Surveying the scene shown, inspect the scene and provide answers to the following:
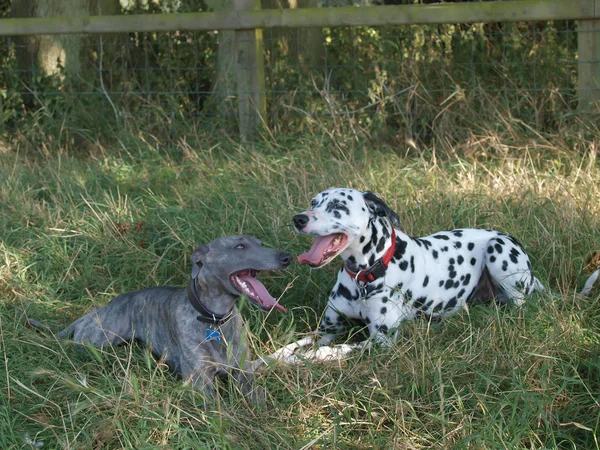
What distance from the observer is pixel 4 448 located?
143 inches

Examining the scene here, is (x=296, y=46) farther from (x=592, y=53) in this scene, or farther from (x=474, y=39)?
(x=592, y=53)

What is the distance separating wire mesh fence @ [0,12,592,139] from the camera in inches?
321

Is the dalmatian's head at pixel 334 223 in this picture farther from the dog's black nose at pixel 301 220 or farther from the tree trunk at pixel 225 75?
the tree trunk at pixel 225 75

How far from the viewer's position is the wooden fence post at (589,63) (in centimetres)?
723

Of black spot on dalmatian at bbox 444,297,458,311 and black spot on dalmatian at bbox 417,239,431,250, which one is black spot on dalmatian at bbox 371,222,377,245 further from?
black spot on dalmatian at bbox 444,297,458,311

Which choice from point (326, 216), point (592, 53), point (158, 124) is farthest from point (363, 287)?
point (158, 124)

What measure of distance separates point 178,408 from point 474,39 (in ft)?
21.0

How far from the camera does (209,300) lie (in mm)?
4352

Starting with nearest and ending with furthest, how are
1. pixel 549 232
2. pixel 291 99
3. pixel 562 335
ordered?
pixel 562 335 → pixel 549 232 → pixel 291 99

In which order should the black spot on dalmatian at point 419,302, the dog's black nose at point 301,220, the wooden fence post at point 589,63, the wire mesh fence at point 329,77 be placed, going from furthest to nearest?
1. the wire mesh fence at point 329,77
2. the wooden fence post at point 589,63
3. the black spot on dalmatian at point 419,302
4. the dog's black nose at point 301,220

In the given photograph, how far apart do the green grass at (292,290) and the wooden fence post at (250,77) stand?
28 cm

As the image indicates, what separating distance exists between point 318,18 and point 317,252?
11.9ft

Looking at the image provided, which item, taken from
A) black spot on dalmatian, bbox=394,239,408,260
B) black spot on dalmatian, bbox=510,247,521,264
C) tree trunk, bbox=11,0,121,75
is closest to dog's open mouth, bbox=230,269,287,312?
black spot on dalmatian, bbox=394,239,408,260

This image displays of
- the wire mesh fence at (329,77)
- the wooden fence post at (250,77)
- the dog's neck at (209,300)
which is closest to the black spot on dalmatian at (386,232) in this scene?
the dog's neck at (209,300)
